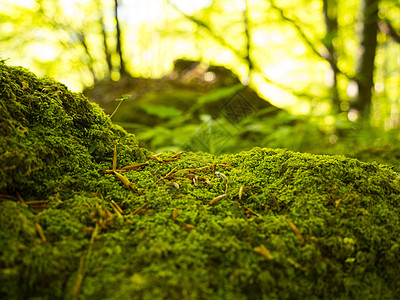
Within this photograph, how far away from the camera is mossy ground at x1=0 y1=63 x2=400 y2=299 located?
0.71 metres

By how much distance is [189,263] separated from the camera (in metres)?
0.76

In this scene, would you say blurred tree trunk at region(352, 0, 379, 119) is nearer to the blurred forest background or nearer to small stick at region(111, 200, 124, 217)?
the blurred forest background

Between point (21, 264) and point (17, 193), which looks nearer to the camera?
point (21, 264)

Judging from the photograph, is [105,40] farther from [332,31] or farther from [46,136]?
[46,136]

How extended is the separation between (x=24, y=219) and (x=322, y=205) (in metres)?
1.13

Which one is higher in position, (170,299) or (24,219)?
Result: (24,219)

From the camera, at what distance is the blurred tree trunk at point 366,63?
4312 millimetres

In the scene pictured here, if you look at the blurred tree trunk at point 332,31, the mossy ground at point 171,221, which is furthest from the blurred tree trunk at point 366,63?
the mossy ground at point 171,221

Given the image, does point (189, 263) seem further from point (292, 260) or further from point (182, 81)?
point (182, 81)

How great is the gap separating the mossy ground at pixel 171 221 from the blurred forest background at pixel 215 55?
171 cm

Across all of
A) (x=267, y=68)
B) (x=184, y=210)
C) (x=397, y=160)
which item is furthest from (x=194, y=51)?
(x=184, y=210)

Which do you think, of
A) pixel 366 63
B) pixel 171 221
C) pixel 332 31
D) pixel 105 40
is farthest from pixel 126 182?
pixel 105 40

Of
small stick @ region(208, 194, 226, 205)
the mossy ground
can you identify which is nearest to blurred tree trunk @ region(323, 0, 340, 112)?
the mossy ground

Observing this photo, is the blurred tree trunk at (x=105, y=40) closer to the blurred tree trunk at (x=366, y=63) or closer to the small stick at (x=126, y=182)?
the blurred tree trunk at (x=366, y=63)
